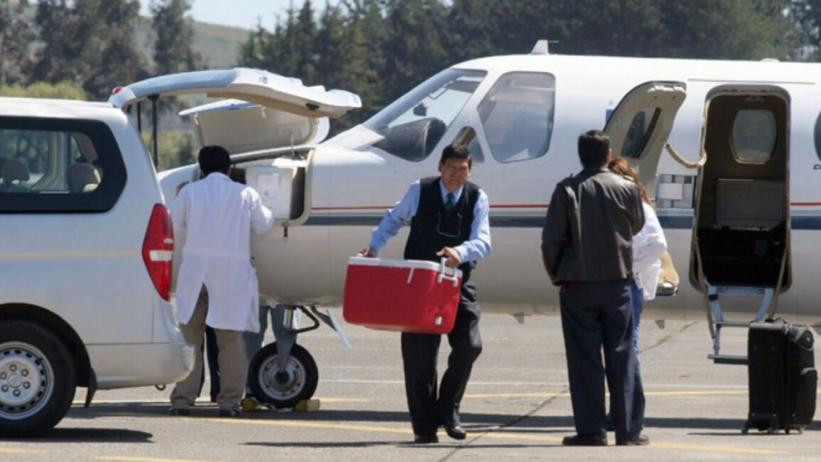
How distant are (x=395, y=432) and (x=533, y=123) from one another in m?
2.60

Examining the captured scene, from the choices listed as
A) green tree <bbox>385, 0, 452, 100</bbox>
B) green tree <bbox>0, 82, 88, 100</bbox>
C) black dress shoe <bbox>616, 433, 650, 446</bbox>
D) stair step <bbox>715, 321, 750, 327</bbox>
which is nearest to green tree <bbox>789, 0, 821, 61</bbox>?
green tree <bbox>385, 0, 452, 100</bbox>

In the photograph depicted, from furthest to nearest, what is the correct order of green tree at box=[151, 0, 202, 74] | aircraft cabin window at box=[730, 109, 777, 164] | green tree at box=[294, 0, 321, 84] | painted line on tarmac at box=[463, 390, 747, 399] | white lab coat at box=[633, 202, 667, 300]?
green tree at box=[151, 0, 202, 74], green tree at box=[294, 0, 321, 84], painted line on tarmac at box=[463, 390, 747, 399], aircraft cabin window at box=[730, 109, 777, 164], white lab coat at box=[633, 202, 667, 300]

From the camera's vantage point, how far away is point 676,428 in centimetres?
1367

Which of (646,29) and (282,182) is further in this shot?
(646,29)

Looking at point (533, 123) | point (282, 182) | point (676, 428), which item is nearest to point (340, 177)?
point (282, 182)

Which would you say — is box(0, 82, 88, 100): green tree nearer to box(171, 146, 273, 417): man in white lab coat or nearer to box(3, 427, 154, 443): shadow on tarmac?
box(171, 146, 273, 417): man in white lab coat

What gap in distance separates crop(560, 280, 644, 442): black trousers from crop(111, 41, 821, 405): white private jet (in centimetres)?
232

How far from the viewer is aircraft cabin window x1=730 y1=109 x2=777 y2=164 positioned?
15.4 meters

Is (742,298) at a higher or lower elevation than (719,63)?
lower

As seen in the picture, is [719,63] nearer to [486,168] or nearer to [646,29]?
[486,168]

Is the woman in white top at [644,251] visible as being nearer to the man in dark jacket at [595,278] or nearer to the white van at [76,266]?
the man in dark jacket at [595,278]

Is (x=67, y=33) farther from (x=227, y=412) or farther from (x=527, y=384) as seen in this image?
(x=227, y=412)

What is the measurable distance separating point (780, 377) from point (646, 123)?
2.33m

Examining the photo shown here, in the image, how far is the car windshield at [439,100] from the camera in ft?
47.3
